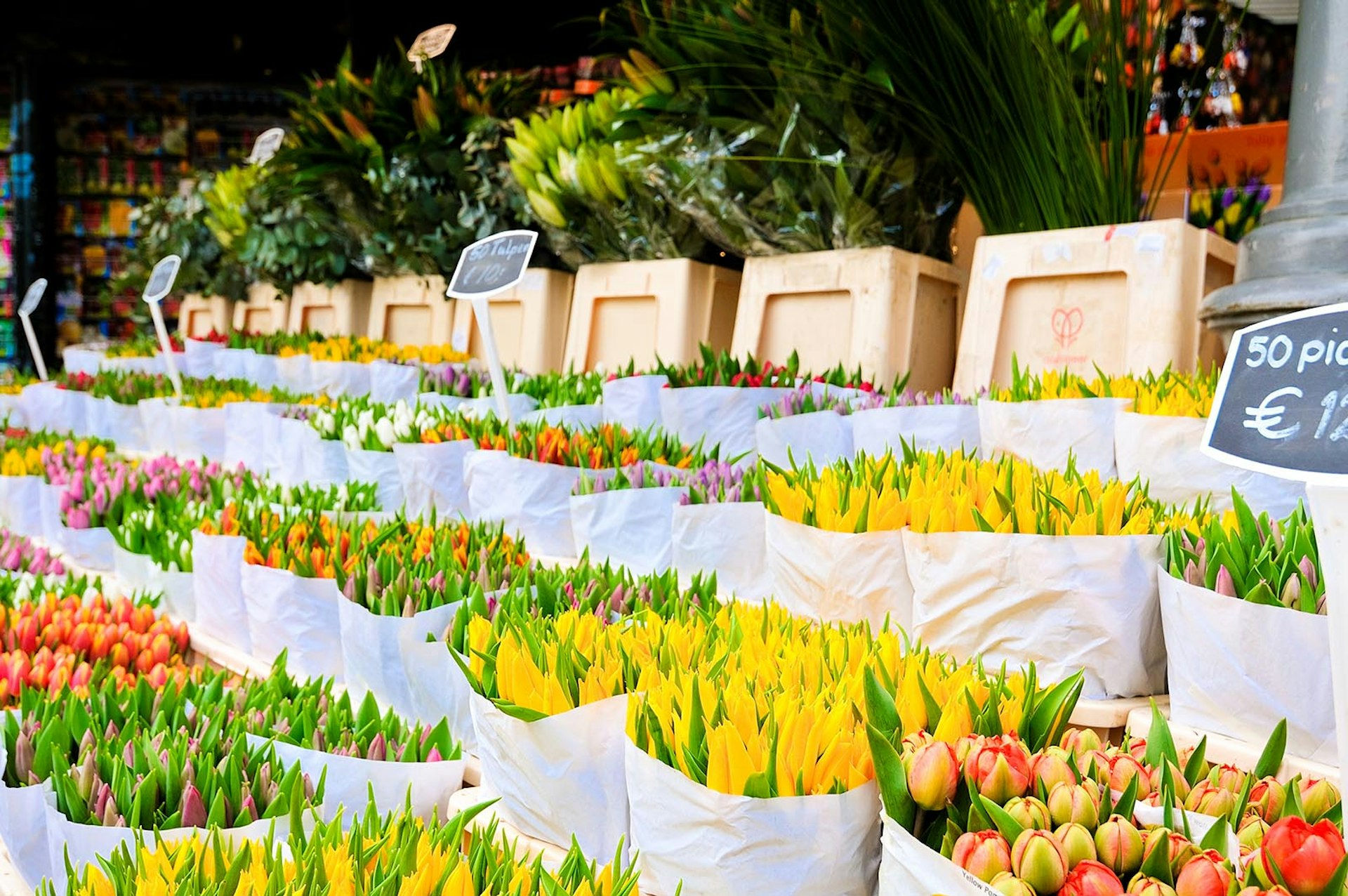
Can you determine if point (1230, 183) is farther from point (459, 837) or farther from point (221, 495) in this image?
point (459, 837)

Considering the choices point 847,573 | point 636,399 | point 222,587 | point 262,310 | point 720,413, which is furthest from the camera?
point 262,310

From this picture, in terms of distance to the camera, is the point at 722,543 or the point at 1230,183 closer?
the point at 722,543

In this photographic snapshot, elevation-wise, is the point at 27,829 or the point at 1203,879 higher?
the point at 1203,879

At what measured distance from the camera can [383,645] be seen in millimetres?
1358

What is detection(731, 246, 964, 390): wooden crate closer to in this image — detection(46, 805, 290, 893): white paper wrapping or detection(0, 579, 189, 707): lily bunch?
detection(0, 579, 189, 707): lily bunch

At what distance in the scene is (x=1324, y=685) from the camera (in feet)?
3.03

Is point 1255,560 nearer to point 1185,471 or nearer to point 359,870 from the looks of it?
point 1185,471

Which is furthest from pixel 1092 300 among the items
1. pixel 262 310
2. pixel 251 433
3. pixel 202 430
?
pixel 262 310

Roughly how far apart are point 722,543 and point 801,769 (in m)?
0.69

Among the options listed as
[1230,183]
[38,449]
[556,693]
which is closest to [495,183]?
[38,449]

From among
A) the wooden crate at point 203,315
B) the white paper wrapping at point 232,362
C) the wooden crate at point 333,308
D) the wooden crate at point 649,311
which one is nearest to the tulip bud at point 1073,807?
the wooden crate at point 649,311

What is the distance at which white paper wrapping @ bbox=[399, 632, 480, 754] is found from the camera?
129 centimetres

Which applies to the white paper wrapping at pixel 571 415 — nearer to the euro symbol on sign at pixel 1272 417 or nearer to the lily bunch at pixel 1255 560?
the lily bunch at pixel 1255 560

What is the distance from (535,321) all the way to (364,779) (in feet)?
7.16
